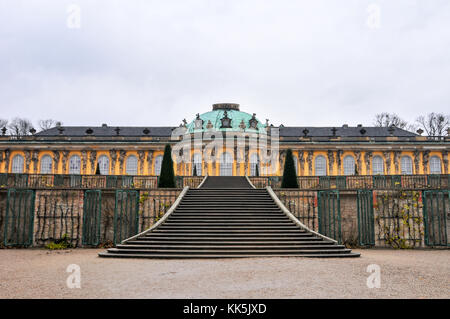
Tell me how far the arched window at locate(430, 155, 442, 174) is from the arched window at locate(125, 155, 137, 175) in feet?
107

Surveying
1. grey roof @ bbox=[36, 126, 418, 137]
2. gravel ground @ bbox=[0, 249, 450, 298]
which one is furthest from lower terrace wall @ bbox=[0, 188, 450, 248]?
grey roof @ bbox=[36, 126, 418, 137]

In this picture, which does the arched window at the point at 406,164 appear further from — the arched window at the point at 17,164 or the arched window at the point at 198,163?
the arched window at the point at 17,164

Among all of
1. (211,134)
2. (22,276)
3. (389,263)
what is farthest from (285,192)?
(211,134)

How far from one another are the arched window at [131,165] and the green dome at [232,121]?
7.07 m

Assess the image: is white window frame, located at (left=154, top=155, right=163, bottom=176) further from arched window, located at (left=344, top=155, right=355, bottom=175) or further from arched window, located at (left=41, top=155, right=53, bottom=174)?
arched window, located at (left=344, top=155, right=355, bottom=175)

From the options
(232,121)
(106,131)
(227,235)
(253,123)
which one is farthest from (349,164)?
(227,235)

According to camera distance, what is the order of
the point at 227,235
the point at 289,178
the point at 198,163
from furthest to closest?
1. the point at 198,163
2. the point at 289,178
3. the point at 227,235

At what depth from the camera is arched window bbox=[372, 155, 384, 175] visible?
150ft

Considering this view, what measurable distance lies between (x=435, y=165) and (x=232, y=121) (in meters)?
23.0

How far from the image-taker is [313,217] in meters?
18.2

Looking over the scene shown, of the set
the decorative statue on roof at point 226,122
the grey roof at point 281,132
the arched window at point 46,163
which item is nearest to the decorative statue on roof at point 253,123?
the decorative statue on roof at point 226,122

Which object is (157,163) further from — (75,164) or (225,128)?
(75,164)

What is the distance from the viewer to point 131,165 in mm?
46156
